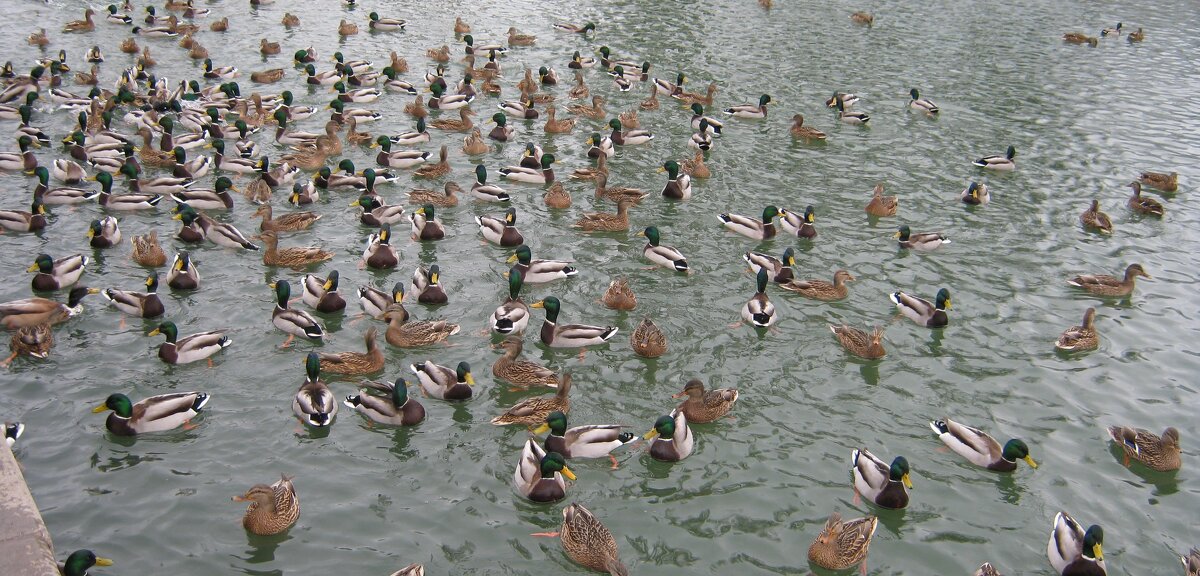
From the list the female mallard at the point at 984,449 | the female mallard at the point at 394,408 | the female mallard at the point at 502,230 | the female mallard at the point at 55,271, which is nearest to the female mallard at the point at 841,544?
the female mallard at the point at 984,449

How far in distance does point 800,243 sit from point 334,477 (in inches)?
386

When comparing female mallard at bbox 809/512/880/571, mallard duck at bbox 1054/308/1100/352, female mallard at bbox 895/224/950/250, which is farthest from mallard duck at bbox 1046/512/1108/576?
female mallard at bbox 895/224/950/250

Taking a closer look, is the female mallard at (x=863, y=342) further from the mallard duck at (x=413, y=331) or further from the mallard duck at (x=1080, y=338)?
the mallard duck at (x=413, y=331)

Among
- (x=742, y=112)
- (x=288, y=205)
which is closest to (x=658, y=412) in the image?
(x=288, y=205)

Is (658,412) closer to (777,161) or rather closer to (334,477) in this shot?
(334,477)

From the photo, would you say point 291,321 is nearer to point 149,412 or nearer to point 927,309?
point 149,412

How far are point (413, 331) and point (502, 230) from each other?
3880mm

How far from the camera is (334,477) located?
10.6 m

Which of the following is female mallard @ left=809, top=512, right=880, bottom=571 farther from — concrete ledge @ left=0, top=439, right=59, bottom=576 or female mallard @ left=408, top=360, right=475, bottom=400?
concrete ledge @ left=0, top=439, right=59, bottom=576

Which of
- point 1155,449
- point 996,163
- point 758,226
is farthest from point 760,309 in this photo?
point 996,163

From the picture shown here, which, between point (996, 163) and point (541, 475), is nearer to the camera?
point (541, 475)

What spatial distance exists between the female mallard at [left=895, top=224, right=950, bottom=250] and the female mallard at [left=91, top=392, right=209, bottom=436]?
12021 mm

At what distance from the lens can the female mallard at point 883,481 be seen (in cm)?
1051

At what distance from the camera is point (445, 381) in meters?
12.1
